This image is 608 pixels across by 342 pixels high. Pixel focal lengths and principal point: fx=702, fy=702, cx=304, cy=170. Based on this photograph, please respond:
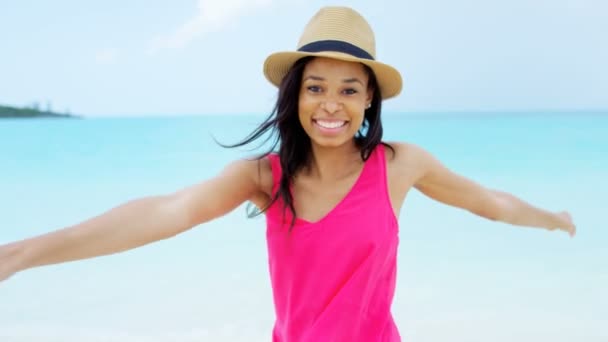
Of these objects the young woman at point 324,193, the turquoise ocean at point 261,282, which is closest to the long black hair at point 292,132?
the young woman at point 324,193

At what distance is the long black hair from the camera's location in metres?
2.26

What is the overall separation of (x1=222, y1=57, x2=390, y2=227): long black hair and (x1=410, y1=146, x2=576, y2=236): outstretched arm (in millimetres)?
188

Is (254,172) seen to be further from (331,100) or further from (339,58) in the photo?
(339,58)

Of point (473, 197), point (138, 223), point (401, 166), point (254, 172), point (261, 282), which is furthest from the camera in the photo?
point (261, 282)

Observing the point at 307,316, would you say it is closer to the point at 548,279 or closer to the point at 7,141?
the point at 548,279

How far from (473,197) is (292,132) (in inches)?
31.9

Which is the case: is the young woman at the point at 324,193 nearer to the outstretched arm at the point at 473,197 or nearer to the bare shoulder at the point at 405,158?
the bare shoulder at the point at 405,158

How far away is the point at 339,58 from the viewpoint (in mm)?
2166

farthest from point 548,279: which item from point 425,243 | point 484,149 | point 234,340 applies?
point 484,149

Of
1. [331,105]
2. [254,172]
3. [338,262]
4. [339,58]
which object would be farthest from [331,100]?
[338,262]

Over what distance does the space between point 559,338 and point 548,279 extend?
1.38 m

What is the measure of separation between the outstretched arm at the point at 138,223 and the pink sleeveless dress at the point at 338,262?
0.47 ft

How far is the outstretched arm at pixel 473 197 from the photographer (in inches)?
99.3

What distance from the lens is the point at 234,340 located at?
4.96m
